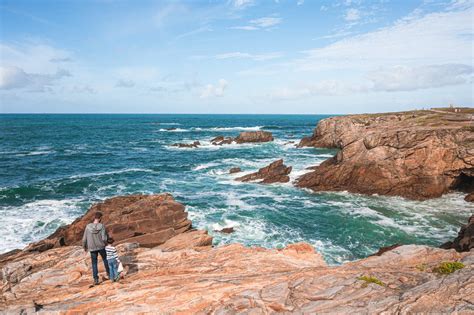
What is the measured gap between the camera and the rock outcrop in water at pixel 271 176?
43.2 metres

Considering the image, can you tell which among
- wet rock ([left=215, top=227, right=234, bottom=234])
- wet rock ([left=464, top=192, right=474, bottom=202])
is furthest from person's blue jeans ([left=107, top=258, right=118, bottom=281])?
wet rock ([left=464, top=192, right=474, bottom=202])

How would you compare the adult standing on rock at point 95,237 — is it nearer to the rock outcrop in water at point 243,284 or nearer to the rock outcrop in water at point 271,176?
the rock outcrop in water at point 243,284

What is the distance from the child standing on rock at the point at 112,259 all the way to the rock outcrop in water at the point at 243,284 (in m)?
0.33

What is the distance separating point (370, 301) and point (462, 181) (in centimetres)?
3695

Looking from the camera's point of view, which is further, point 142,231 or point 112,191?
point 112,191

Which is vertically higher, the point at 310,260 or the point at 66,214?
the point at 310,260

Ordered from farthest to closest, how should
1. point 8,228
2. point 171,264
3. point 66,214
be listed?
point 66,214 → point 8,228 → point 171,264

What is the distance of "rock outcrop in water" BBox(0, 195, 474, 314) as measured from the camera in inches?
340

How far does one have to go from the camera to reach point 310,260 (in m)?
14.4

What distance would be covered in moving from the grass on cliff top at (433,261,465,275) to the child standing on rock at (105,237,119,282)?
432 inches

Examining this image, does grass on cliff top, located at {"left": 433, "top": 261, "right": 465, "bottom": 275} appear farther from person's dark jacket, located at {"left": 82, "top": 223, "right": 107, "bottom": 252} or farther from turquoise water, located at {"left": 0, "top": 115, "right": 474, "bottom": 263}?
turquoise water, located at {"left": 0, "top": 115, "right": 474, "bottom": 263}

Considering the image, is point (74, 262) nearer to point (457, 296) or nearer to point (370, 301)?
point (370, 301)

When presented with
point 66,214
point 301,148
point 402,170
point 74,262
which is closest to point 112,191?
point 66,214

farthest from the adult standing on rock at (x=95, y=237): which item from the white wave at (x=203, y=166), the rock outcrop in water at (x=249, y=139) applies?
the rock outcrop in water at (x=249, y=139)
